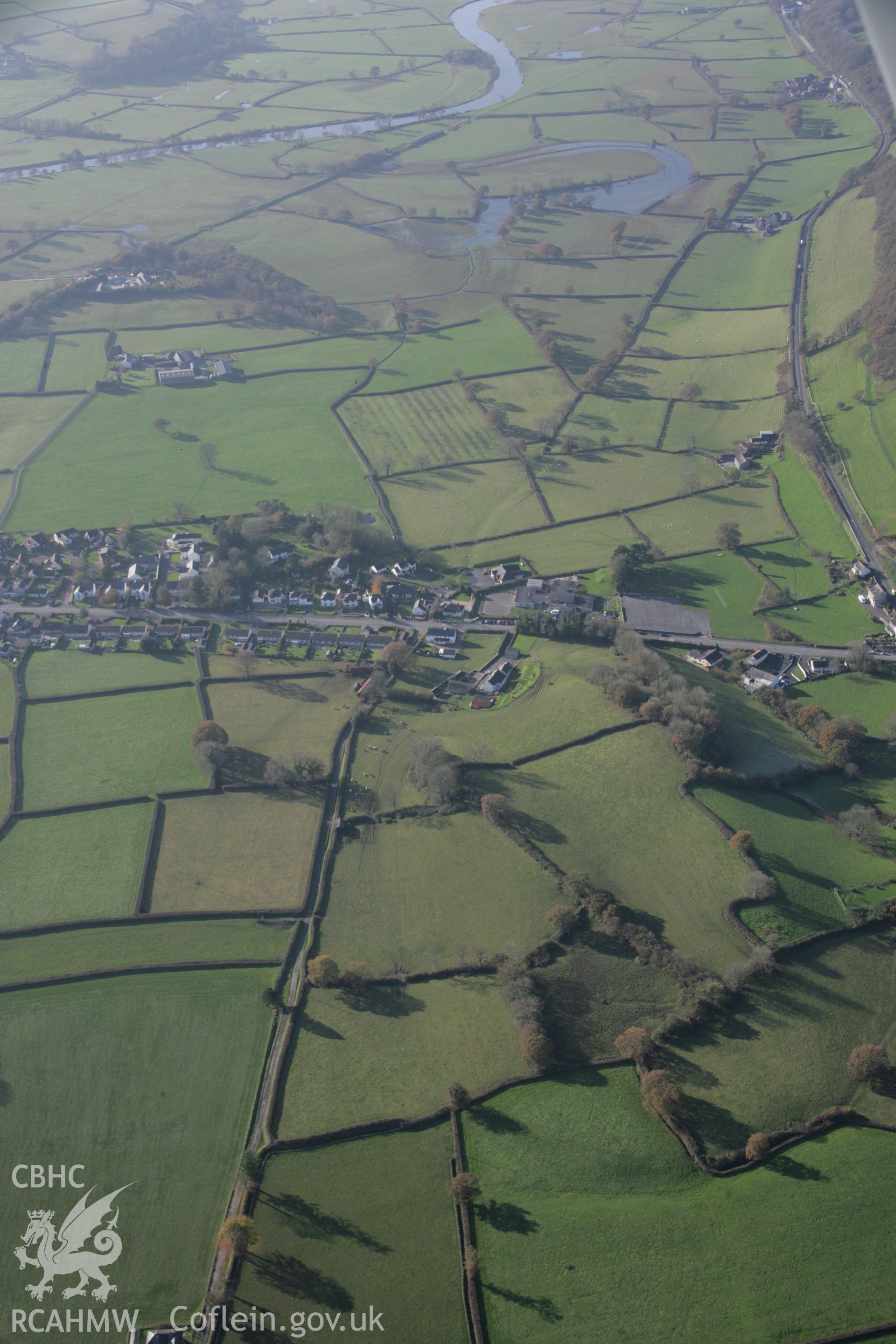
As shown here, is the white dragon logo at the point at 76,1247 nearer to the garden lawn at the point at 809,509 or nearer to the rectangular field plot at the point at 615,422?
the garden lawn at the point at 809,509

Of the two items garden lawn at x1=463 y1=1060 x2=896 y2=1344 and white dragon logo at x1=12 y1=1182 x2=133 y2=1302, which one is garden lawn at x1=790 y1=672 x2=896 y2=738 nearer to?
garden lawn at x1=463 y1=1060 x2=896 y2=1344

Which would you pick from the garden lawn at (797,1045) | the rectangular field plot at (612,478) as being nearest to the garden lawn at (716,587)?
the rectangular field plot at (612,478)

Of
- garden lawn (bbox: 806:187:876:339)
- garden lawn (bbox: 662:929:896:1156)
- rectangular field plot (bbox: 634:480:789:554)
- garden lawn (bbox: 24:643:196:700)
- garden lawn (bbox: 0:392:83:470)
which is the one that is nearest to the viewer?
garden lawn (bbox: 662:929:896:1156)

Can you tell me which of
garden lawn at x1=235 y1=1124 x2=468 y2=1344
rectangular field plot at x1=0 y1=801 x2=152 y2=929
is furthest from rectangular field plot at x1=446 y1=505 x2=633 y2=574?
garden lawn at x1=235 y1=1124 x2=468 y2=1344

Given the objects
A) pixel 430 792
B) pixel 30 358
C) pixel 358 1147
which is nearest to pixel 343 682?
pixel 430 792

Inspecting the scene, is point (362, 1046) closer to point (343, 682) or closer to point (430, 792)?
point (430, 792)
